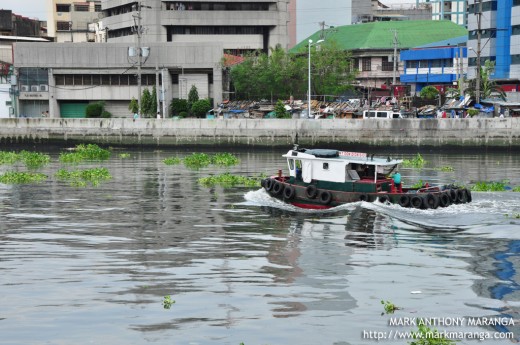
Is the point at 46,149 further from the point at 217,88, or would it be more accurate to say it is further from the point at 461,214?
the point at 461,214

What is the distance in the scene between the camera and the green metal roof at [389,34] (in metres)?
110

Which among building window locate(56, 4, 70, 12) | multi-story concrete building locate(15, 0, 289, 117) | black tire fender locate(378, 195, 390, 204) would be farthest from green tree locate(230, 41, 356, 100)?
black tire fender locate(378, 195, 390, 204)

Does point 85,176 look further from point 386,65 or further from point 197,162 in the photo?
point 386,65

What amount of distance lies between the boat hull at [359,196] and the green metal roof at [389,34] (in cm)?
7508

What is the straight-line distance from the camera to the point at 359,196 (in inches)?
1271

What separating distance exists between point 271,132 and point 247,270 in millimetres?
47761

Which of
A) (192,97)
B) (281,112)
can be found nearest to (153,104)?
(192,97)

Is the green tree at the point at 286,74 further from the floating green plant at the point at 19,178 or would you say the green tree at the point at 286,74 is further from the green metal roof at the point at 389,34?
the floating green plant at the point at 19,178

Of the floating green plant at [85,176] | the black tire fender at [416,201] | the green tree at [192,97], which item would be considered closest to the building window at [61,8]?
the green tree at [192,97]

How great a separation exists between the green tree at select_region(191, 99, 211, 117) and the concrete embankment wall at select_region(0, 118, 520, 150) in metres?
10.4

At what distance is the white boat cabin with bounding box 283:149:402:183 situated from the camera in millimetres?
33031

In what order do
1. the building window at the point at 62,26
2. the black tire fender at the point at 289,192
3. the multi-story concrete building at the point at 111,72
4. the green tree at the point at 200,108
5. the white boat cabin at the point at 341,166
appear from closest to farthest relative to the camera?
1. the white boat cabin at the point at 341,166
2. the black tire fender at the point at 289,192
3. the green tree at the point at 200,108
4. the multi-story concrete building at the point at 111,72
5. the building window at the point at 62,26

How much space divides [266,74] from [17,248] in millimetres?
64576

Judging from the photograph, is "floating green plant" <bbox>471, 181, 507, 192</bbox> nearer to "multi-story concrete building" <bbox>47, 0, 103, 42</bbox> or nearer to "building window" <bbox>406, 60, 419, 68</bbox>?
"building window" <bbox>406, 60, 419, 68</bbox>
